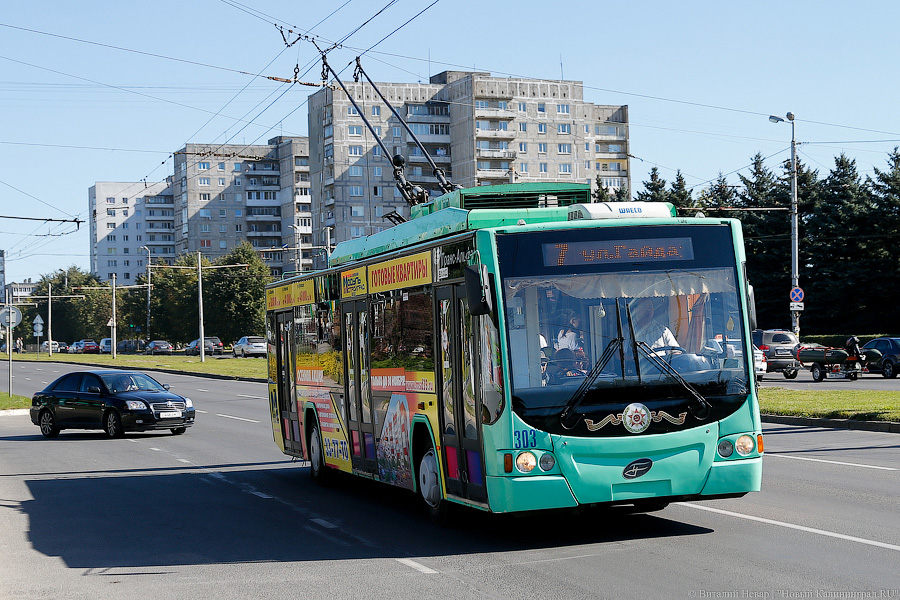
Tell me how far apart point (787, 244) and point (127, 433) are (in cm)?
5014

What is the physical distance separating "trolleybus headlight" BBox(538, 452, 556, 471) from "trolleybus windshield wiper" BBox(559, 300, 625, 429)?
0.27 meters

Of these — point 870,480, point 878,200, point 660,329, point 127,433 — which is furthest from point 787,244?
point 660,329

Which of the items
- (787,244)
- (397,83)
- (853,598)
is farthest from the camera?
(397,83)

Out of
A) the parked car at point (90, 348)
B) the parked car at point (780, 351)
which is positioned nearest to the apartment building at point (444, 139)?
the parked car at point (90, 348)

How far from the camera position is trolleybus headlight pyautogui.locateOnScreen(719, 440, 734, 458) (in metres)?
9.30

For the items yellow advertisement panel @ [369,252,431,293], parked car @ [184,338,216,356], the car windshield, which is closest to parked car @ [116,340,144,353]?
parked car @ [184,338,216,356]

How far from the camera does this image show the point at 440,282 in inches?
405

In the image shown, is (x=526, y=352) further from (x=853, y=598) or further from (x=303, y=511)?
(x=303, y=511)

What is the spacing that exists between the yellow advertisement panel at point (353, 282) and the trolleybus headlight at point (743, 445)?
15.7ft

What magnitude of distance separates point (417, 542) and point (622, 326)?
2.63 meters

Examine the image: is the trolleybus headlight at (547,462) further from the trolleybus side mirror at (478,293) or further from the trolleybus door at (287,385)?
the trolleybus door at (287,385)

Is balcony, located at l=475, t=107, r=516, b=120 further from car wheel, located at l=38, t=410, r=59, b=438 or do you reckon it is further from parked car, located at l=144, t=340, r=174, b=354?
car wheel, located at l=38, t=410, r=59, b=438

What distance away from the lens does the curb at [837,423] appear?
772 inches

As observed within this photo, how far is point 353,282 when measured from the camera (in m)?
13.0
